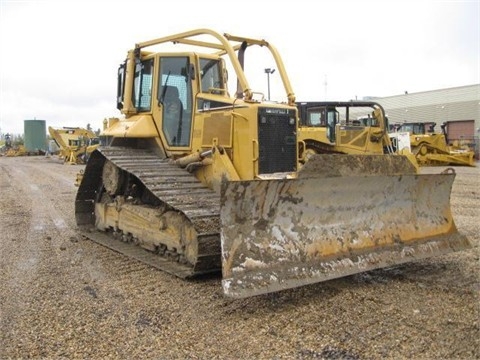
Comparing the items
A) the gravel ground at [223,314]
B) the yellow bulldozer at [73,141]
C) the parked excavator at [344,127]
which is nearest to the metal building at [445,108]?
the parked excavator at [344,127]

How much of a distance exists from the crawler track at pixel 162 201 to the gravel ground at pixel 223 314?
0.65ft

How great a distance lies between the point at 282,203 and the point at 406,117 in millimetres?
48078

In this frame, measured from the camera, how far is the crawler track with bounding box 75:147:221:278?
5.18 metres

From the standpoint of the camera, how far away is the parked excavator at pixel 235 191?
4.70 m

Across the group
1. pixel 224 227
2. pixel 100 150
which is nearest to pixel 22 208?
pixel 100 150

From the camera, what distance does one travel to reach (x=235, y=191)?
15.1 feet

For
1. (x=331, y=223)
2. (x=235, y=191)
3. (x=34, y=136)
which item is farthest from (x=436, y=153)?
(x=34, y=136)

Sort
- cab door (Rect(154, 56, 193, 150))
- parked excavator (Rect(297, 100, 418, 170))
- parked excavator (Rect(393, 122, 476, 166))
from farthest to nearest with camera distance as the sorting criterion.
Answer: parked excavator (Rect(393, 122, 476, 166)), parked excavator (Rect(297, 100, 418, 170)), cab door (Rect(154, 56, 193, 150))

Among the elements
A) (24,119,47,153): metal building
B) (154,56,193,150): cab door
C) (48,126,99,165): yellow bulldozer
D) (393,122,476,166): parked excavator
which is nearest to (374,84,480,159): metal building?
(393,122,476,166): parked excavator

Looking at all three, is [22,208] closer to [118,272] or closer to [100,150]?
[100,150]

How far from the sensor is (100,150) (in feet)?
23.9

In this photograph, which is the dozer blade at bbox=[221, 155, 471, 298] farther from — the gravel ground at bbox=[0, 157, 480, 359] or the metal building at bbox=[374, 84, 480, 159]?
the metal building at bbox=[374, 84, 480, 159]

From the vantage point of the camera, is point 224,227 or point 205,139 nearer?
point 224,227

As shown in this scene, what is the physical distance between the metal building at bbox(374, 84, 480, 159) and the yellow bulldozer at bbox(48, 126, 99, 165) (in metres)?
26.5
